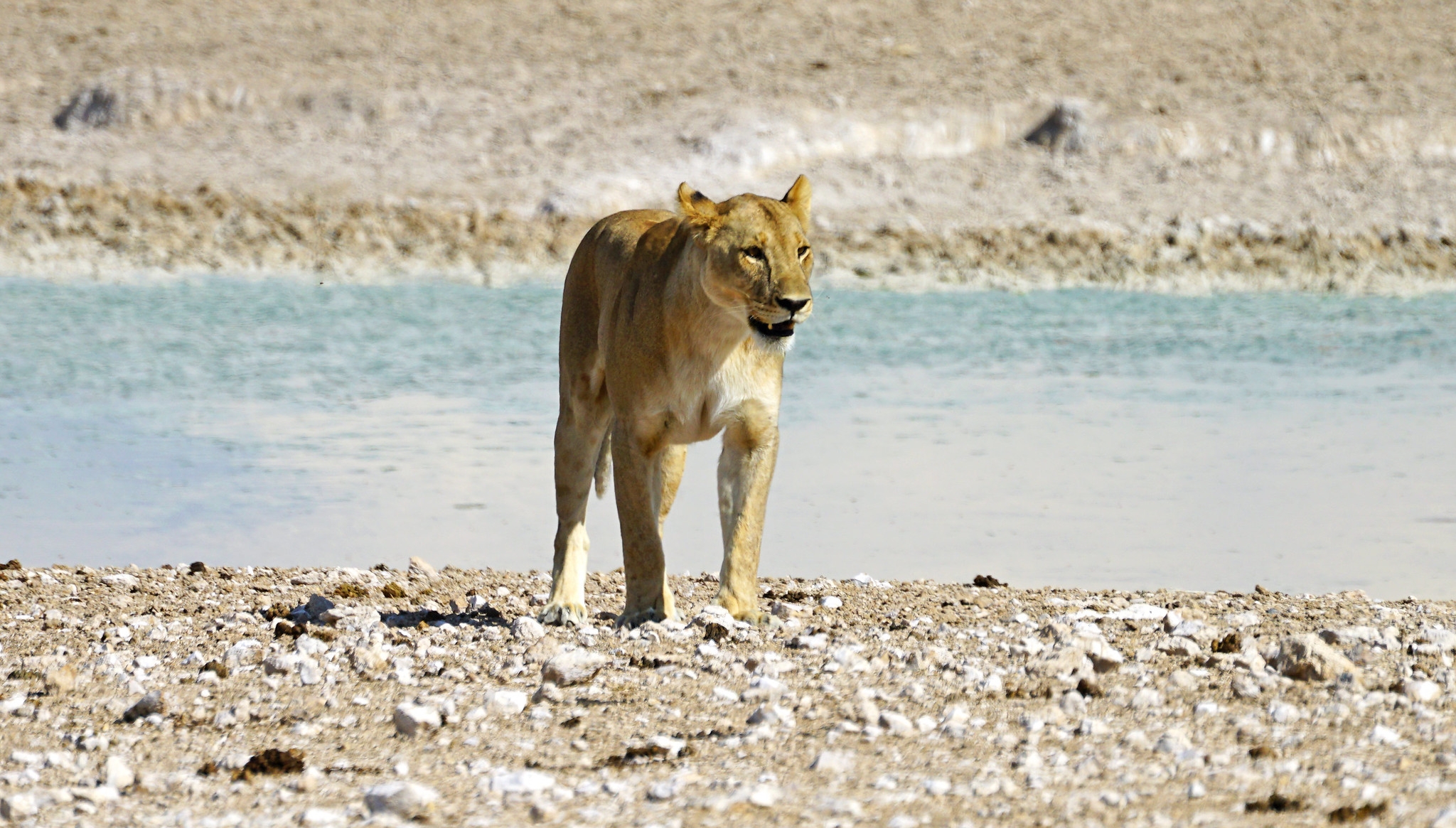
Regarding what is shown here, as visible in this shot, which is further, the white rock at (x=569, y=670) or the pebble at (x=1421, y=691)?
the white rock at (x=569, y=670)

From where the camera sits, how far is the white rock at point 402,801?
4375 millimetres

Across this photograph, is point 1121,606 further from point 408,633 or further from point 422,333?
point 422,333

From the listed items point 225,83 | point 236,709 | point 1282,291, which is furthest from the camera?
point 225,83

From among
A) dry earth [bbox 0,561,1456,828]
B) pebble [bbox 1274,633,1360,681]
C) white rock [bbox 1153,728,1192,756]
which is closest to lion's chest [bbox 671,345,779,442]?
dry earth [bbox 0,561,1456,828]

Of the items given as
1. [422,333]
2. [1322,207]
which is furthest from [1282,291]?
[422,333]

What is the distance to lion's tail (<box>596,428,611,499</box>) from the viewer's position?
7.96 m

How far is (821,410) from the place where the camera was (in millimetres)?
14547

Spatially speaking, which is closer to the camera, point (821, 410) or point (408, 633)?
point (408, 633)

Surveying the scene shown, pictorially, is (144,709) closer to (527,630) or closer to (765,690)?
(527,630)

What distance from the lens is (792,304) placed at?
21.4 ft

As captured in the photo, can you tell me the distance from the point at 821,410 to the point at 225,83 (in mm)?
28122

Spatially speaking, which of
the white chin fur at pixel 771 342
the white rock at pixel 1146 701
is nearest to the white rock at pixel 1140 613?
the white rock at pixel 1146 701

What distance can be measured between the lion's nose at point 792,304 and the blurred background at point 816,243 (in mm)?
2803

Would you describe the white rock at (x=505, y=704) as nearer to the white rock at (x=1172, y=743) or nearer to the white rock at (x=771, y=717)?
the white rock at (x=771, y=717)
